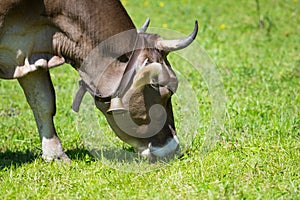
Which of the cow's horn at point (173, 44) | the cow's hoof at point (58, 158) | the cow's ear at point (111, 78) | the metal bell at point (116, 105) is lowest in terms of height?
the cow's hoof at point (58, 158)

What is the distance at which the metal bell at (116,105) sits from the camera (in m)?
5.68

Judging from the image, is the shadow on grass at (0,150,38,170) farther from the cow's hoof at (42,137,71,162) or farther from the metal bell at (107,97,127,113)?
the metal bell at (107,97,127,113)

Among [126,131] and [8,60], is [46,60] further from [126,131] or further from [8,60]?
[126,131]

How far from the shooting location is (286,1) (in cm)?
1432

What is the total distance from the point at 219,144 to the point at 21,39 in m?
2.04

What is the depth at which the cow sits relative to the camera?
5.70m

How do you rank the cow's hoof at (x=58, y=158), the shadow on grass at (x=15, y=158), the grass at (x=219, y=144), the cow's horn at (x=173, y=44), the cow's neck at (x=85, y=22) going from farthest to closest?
1. the cow's hoof at (x=58, y=158)
2. the shadow on grass at (x=15, y=158)
3. the cow's neck at (x=85, y=22)
4. the cow's horn at (x=173, y=44)
5. the grass at (x=219, y=144)

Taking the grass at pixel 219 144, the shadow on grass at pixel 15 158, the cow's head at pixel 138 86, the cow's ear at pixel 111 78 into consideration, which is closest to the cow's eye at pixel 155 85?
the cow's head at pixel 138 86

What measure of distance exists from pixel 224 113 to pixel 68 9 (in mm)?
2426

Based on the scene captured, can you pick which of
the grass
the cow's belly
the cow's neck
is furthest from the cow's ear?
the grass

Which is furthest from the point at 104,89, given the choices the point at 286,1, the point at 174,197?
the point at 286,1

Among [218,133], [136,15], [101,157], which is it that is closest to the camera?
[101,157]

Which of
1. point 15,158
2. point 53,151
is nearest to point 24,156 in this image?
point 15,158

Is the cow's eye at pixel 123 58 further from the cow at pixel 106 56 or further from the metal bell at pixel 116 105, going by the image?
the metal bell at pixel 116 105
